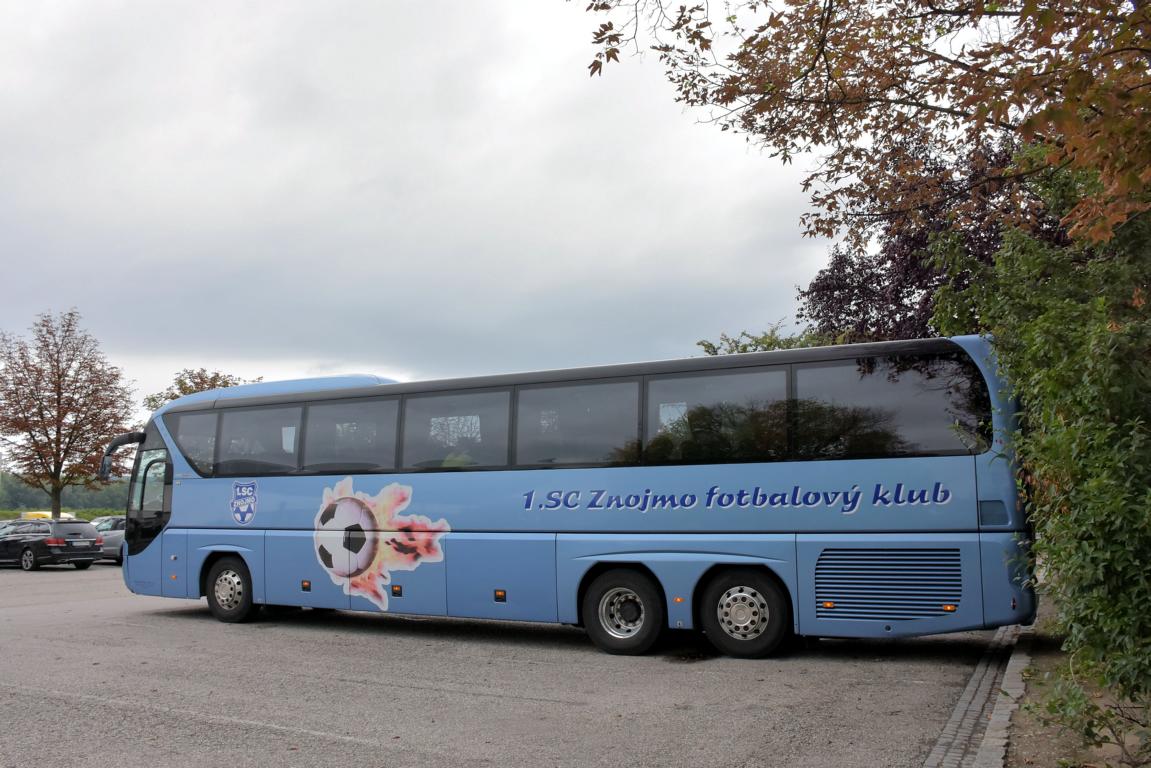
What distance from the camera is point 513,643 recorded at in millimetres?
12445

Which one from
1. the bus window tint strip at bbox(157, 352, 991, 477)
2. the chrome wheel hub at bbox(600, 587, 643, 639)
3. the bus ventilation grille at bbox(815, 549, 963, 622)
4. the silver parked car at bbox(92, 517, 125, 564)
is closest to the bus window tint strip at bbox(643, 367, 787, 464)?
the bus window tint strip at bbox(157, 352, 991, 477)

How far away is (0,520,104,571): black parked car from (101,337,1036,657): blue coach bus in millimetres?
15490

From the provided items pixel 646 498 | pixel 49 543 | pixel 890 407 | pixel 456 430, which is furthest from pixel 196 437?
pixel 49 543

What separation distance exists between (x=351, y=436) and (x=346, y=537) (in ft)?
4.26

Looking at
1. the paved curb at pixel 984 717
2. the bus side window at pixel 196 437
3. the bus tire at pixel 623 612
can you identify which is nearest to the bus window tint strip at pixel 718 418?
the bus tire at pixel 623 612

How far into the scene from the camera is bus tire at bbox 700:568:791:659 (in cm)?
1058

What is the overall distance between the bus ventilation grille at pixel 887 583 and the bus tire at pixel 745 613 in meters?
0.45

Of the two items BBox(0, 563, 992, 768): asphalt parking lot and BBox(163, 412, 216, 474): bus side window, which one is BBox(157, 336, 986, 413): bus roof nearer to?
BBox(163, 412, 216, 474): bus side window

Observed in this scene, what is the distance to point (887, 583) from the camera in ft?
32.9

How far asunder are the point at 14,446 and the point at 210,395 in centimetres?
2839

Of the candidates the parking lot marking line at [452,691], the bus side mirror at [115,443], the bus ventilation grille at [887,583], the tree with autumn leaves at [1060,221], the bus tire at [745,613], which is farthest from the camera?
the bus side mirror at [115,443]

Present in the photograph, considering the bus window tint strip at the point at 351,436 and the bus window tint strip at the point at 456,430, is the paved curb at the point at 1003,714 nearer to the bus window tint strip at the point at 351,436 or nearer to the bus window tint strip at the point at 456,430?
the bus window tint strip at the point at 456,430

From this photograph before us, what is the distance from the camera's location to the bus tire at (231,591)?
1459 cm

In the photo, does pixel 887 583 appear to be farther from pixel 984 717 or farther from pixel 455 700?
pixel 455 700
